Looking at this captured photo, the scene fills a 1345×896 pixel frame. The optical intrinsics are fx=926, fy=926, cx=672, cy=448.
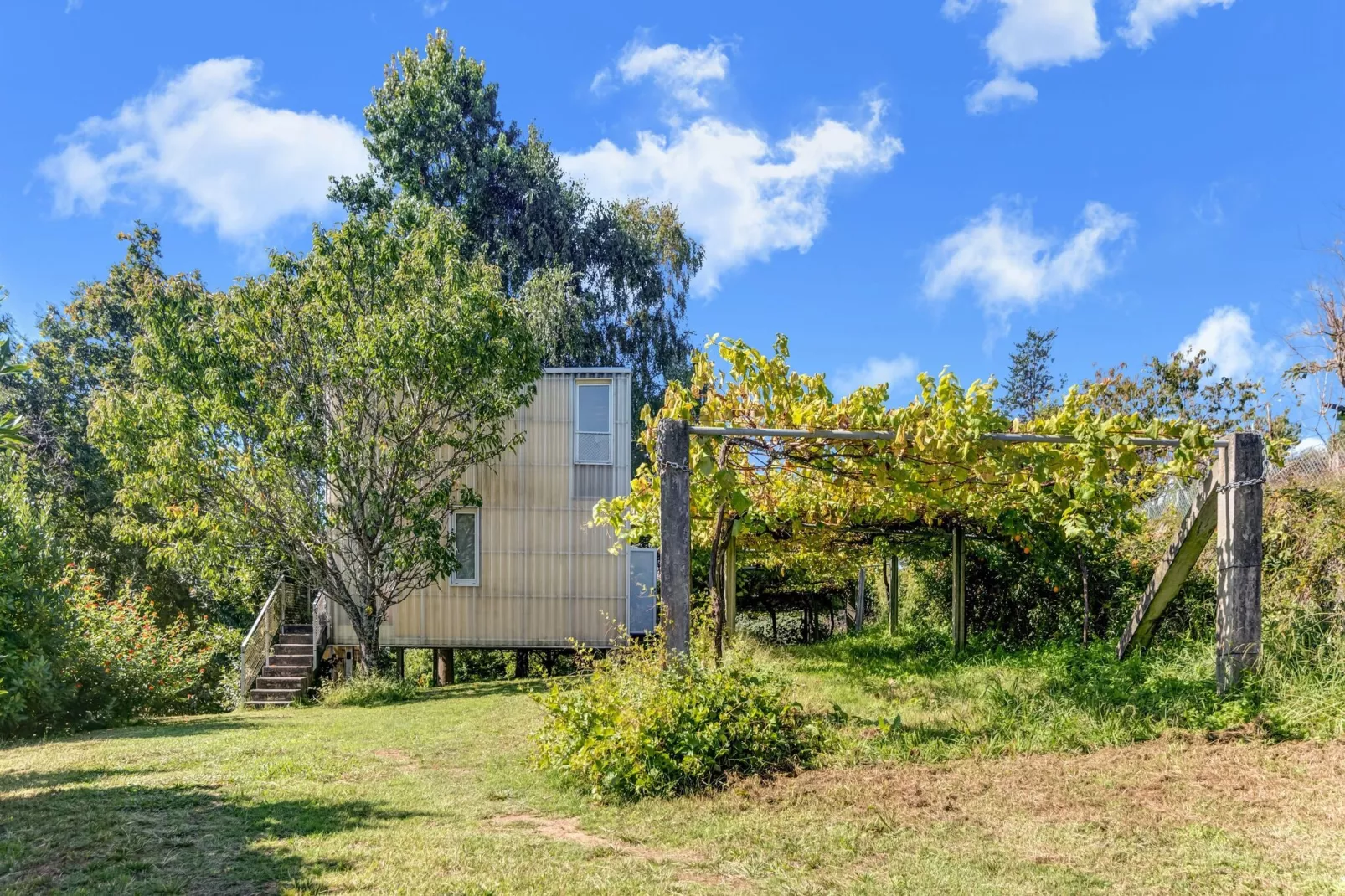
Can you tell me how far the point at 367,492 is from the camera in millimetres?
15219

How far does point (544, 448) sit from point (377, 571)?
11.6 ft

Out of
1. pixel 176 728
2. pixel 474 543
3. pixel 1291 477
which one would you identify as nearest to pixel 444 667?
pixel 474 543

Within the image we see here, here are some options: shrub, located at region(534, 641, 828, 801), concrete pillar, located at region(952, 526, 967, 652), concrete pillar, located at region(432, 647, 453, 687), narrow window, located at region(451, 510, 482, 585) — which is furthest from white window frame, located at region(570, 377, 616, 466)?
shrub, located at region(534, 641, 828, 801)

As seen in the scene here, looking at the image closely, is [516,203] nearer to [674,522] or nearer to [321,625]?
[321,625]

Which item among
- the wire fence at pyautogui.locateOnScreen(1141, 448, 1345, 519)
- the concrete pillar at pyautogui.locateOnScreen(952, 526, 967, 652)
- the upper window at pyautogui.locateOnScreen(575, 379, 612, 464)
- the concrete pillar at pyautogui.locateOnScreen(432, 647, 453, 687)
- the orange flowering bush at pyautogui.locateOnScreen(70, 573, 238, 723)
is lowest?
the concrete pillar at pyautogui.locateOnScreen(432, 647, 453, 687)

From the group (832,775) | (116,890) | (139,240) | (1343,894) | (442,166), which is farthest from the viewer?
(442,166)

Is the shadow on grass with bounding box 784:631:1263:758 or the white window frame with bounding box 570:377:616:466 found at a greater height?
the white window frame with bounding box 570:377:616:466

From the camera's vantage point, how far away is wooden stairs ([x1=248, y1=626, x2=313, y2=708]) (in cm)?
1554

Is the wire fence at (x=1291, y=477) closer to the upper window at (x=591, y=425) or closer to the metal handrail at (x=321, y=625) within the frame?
the upper window at (x=591, y=425)

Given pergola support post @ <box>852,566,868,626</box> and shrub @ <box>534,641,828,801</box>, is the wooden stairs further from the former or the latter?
pergola support post @ <box>852,566,868,626</box>

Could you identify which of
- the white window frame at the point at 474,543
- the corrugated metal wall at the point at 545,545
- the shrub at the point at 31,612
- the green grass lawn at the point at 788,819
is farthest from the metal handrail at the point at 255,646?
the green grass lawn at the point at 788,819

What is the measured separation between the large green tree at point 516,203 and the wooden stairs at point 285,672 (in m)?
9.87

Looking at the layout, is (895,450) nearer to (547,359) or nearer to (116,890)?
(116,890)

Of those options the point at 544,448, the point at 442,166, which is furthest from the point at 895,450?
the point at 442,166
